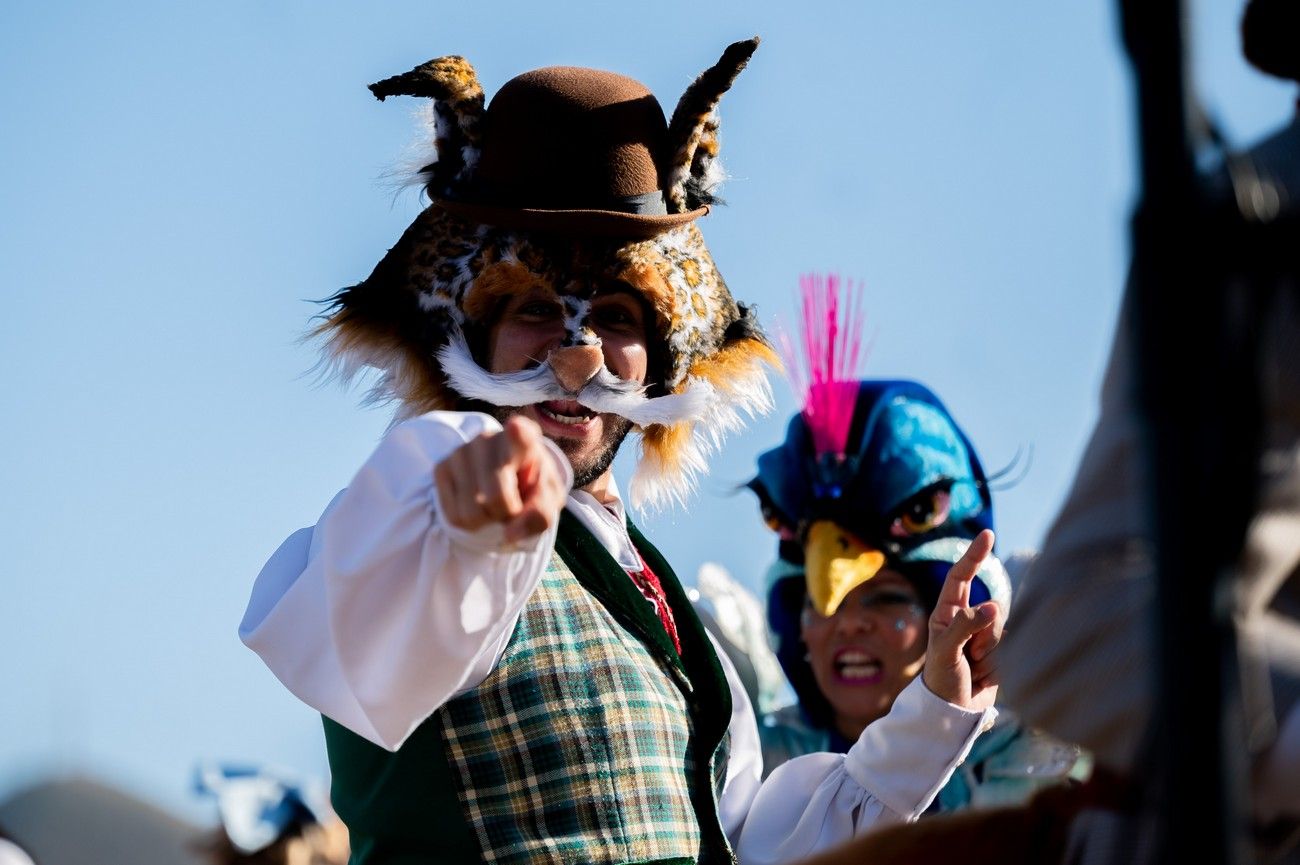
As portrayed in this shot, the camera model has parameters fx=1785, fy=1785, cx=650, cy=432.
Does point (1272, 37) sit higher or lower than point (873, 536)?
higher

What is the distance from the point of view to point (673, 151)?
313cm

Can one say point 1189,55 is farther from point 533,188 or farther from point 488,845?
point 533,188

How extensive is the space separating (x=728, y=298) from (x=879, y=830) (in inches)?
65.8

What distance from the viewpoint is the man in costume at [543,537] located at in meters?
2.16

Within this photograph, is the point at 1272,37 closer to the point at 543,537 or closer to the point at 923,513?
the point at 543,537

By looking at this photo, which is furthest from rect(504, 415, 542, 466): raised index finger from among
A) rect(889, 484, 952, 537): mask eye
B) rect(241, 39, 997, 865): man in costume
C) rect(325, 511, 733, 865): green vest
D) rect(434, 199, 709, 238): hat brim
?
rect(889, 484, 952, 537): mask eye

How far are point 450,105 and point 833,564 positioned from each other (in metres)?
1.77

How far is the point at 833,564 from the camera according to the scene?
4379 mm

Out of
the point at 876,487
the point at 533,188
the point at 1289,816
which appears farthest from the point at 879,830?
the point at 876,487

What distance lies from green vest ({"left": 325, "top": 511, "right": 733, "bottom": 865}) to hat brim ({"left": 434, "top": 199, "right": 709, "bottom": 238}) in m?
0.60

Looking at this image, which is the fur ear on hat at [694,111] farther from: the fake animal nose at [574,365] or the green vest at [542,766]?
the green vest at [542,766]

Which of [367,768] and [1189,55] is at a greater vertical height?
[1189,55]

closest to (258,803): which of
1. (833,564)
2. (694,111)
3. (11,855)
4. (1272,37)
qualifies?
(11,855)

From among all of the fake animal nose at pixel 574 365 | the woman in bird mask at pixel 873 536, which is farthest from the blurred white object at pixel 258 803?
Answer: the fake animal nose at pixel 574 365
